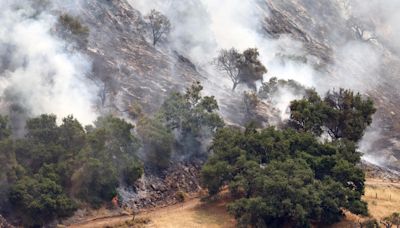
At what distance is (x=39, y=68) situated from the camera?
50.6 metres

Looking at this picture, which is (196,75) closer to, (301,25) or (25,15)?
(25,15)

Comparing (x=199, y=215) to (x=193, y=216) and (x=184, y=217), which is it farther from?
(x=184, y=217)

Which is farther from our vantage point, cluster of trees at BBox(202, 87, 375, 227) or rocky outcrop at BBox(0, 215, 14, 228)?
cluster of trees at BBox(202, 87, 375, 227)

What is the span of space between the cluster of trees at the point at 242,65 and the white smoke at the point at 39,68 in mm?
19009

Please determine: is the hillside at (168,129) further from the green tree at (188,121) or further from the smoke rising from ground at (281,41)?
the smoke rising from ground at (281,41)

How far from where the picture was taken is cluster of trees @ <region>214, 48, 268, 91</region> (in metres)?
69.7

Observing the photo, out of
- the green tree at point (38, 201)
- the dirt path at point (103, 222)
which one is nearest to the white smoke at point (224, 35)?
the dirt path at point (103, 222)

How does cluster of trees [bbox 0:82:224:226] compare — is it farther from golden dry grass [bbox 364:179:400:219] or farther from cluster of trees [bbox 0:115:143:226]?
golden dry grass [bbox 364:179:400:219]

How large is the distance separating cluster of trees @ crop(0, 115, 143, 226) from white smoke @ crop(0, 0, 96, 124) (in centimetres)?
542

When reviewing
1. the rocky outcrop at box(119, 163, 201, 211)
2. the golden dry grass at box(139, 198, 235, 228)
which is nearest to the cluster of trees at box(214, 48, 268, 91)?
the rocky outcrop at box(119, 163, 201, 211)

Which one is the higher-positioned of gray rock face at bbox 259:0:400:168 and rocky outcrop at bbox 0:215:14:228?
gray rock face at bbox 259:0:400:168

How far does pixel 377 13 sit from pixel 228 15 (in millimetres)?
39247

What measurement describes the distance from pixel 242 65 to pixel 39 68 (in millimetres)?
27439

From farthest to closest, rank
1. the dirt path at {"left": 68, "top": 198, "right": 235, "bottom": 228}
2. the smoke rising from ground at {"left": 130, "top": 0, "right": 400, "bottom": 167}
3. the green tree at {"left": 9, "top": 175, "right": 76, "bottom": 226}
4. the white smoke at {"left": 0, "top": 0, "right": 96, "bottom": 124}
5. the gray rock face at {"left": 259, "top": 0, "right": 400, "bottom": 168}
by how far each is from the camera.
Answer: the gray rock face at {"left": 259, "top": 0, "right": 400, "bottom": 168}
the smoke rising from ground at {"left": 130, "top": 0, "right": 400, "bottom": 167}
the white smoke at {"left": 0, "top": 0, "right": 96, "bottom": 124}
the dirt path at {"left": 68, "top": 198, "right": 235, "bottom": 228}
the green tree at {"left": 9, "top": 175, "right": 76, "bottom": 226}
